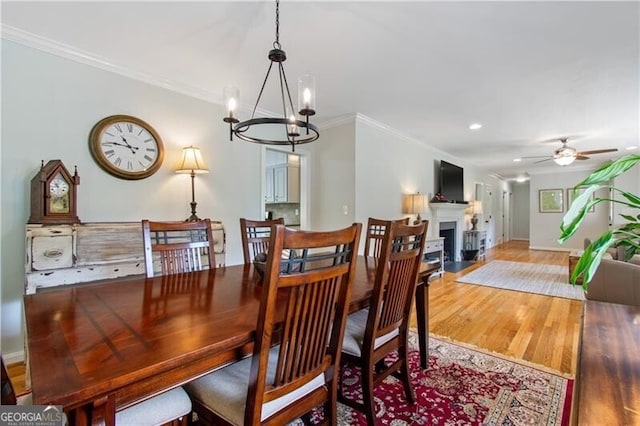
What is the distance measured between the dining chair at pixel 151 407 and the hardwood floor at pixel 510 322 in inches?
97.2

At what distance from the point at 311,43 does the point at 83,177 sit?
7.07 ft

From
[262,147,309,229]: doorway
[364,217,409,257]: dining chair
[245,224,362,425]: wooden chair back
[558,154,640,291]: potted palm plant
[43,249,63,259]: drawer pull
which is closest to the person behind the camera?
[558,154,640,291]: potted palm plant

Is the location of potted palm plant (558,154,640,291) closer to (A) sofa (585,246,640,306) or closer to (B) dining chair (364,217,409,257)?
(B) dining chair (364,217,409,257)

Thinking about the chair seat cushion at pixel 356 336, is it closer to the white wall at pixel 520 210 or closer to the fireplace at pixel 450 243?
the fireplace at pixel 450 243

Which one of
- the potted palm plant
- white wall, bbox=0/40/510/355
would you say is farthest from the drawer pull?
the potted palm plant

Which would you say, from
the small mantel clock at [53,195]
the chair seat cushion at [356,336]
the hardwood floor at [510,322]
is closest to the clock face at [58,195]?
the small mantel clock at [53,195]

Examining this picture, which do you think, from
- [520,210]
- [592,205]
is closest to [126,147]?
[592,205]

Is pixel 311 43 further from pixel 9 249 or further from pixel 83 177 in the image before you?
pixel 9 249

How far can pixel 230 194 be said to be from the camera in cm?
354

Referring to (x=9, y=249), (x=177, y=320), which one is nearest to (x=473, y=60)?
(x=177, y=320)

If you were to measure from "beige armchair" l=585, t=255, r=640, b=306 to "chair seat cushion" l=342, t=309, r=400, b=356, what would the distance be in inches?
89.2

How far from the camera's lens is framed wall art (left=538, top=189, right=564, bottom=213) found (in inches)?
354

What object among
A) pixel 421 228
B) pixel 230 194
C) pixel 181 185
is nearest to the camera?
pixel 421 228

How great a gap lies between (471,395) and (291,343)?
1.53 m
